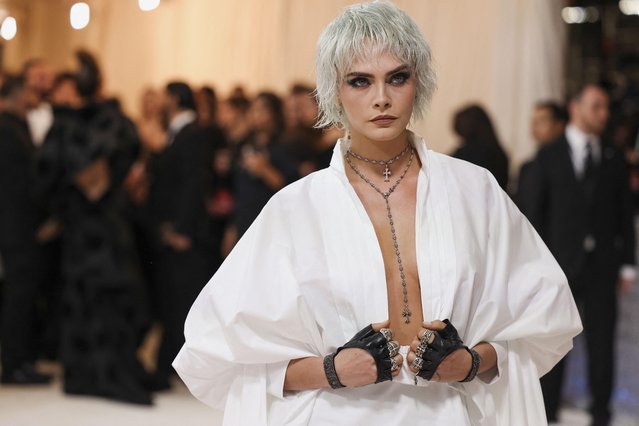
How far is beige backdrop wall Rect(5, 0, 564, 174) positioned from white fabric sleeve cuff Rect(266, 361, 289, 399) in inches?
134

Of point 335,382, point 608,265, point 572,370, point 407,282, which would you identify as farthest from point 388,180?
point 572,370

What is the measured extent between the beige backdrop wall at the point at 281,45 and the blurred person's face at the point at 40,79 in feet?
4.54

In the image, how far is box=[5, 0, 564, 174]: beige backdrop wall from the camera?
697 centimetres

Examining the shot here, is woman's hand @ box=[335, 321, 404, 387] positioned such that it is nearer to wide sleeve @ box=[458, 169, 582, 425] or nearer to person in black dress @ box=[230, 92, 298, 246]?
wide sleeve @ box=[458, 169, 582, 425]

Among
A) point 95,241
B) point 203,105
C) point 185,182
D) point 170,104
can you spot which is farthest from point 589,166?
point 95,241

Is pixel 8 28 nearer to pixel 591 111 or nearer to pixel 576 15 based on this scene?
pixel 576 15

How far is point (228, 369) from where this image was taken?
95.7 inches

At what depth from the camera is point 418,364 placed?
2.26m

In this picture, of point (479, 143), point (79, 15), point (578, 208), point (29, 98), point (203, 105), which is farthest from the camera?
point (79, 15)

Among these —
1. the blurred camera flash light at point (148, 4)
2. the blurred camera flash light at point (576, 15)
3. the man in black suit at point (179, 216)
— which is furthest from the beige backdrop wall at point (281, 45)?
the blurred camera flash light at point (576, 15)

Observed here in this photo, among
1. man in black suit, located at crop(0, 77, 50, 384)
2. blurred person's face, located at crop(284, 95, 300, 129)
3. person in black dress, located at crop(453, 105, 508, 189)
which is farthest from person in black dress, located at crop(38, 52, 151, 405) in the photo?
person in black dress, located at crop(453, 105, 508, 189)

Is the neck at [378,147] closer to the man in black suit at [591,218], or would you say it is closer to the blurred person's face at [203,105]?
the man in black suit at [591,218]

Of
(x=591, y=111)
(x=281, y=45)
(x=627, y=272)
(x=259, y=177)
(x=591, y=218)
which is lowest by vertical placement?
(x=627, y=272)

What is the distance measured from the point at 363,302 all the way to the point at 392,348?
4.6 inches
